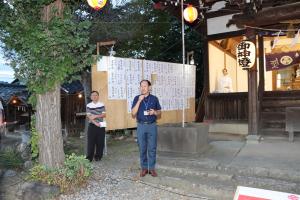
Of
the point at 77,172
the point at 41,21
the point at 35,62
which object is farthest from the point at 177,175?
the point at 41,21

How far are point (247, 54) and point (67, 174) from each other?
583 cm

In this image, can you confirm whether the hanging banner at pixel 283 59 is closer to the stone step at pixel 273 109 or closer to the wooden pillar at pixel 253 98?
the stone step at pixel 273 109

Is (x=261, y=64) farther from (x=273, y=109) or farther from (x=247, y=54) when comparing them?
(x=247, y=54)

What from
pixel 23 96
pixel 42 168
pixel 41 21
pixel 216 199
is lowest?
pixel 216 199

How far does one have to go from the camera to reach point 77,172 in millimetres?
6469

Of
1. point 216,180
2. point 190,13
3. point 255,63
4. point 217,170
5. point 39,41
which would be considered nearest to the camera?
point 39,41

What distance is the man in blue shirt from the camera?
21.6 feet

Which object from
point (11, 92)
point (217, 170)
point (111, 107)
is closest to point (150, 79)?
point (111, 107)

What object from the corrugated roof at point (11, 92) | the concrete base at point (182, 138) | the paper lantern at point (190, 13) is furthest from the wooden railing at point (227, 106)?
the corrugated roof at point (11, 92)

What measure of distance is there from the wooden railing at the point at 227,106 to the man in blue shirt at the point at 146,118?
5819 millimetres

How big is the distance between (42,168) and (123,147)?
158 inches

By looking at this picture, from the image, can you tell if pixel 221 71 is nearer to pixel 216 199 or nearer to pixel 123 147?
pixel 123 147

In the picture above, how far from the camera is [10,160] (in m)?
8.20

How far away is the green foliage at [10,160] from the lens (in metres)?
8.19
